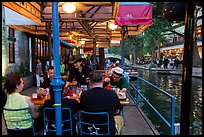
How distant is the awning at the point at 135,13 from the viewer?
7.49 metres

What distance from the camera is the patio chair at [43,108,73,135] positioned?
372 centimetres

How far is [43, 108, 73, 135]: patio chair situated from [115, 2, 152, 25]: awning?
173 inches

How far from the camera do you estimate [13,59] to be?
13.4 meters

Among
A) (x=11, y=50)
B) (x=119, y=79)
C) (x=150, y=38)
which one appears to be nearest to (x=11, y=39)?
(x=11, y=50)

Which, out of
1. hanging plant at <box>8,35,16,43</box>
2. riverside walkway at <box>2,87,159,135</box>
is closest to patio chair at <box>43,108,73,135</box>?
riverside walkway at <box>2,87,159,135</box>

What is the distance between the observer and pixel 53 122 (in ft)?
12.3

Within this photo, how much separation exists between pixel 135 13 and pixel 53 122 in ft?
16.2

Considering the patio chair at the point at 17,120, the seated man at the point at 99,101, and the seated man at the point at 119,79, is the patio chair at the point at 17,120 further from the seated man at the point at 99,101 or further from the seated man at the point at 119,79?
the seated man at the point at 119,79

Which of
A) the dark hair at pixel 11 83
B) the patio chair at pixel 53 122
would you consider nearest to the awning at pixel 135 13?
the patio chair at pixel 53 122

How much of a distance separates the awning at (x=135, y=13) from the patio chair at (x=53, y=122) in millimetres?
4398

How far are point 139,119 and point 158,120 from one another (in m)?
2.06

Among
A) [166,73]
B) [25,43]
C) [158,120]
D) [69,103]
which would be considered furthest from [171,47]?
[69,103]

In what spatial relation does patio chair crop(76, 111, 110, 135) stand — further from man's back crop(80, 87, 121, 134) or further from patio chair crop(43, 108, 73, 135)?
patio chair crop(43, 108, 73, 135)

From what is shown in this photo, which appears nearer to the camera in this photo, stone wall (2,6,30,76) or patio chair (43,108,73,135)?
patio chair (43,108,73,135)
